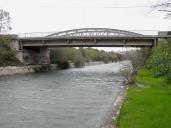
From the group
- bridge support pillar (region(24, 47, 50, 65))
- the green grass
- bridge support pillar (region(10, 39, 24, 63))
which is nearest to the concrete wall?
bridge support pillar (region(10, 39, 24, 63))

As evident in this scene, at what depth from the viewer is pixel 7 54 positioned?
7512cm

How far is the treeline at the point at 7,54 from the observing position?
236ft

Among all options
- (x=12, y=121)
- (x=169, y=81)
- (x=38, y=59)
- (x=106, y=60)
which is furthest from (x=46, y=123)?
(x=106, y=60)

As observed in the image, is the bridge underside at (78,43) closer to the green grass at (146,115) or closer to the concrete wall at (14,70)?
the concrete wall at (14,70)

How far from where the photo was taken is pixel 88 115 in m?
18.8

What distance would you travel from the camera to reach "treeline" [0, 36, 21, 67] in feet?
236

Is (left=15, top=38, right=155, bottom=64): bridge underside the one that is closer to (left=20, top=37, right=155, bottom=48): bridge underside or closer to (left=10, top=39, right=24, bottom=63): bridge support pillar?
(left=20, top=37, right=155, bottom=48): bridge underside

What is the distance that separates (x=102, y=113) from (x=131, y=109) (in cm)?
254

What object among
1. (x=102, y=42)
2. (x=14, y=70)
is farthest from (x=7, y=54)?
(x=102, y=42)

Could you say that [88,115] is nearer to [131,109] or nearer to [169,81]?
[131,109]

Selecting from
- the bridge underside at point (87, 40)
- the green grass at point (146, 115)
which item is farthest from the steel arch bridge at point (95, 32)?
the green grass at point (146, 115)

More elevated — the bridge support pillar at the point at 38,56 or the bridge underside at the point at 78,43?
the bridge underside at the point at 78,43

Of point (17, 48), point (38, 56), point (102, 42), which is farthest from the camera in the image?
point (38, 56)

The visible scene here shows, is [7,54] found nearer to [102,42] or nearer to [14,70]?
[14,70]
